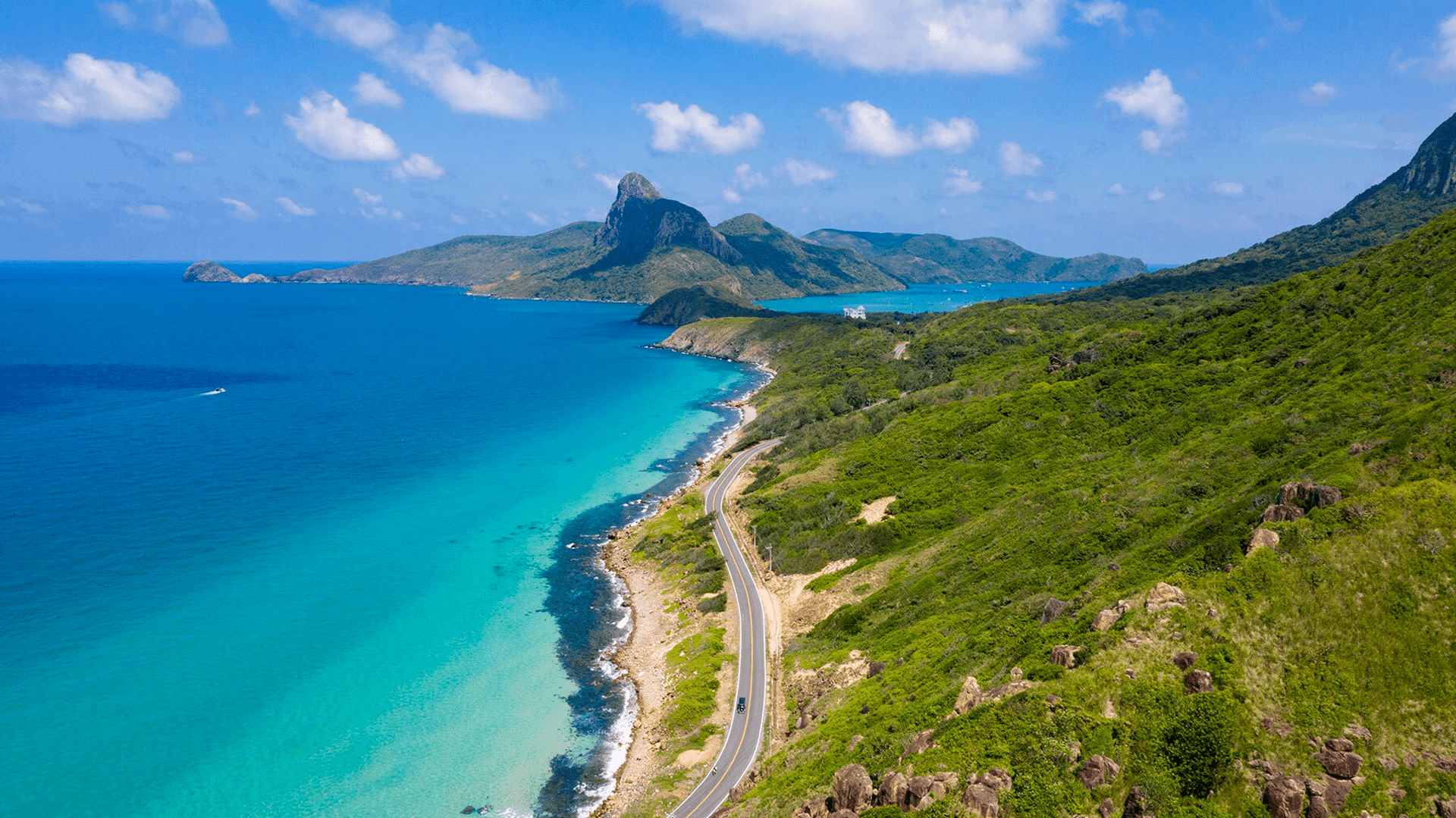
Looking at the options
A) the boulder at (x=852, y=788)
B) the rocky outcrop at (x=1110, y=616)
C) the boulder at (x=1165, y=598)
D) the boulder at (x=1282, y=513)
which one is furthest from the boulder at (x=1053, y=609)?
the boulder at (x=852, y=788)

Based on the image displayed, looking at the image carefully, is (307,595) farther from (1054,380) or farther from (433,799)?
(1054,380)

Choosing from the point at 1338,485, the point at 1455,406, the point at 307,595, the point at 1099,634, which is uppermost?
the point at 1455,406

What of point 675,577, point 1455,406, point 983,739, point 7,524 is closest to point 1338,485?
point 1455,406

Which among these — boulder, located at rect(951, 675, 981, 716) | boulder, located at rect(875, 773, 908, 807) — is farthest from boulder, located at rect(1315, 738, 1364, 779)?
boulder, located at rect(875, 773, 908, 807)

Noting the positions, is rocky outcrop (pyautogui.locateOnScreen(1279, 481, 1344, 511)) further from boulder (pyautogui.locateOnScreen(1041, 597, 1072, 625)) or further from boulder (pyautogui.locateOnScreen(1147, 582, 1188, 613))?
boulder (pyautogui.locateOnScreen(1041, 597, 1072, 625))

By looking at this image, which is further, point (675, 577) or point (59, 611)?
point (675, 577)

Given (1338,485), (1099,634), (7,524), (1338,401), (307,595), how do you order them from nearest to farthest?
(1099,634)
(1338,485)
(1338,401)
(307,595)
(7,524)

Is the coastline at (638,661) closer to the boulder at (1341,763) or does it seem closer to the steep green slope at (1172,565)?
the steep green slope at (1172,565)
